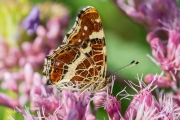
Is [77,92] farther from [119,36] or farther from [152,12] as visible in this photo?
[119,36]

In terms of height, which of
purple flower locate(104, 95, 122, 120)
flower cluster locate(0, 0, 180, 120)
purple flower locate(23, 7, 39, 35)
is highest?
purple flower locate(23, 7, 39, 35)

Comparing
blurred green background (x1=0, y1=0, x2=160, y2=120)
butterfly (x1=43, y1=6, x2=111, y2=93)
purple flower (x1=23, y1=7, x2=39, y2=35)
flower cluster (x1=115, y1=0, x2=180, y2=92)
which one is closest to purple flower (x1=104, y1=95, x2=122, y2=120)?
butterfly (x1=43, y1=6, x2=111, y2=93)

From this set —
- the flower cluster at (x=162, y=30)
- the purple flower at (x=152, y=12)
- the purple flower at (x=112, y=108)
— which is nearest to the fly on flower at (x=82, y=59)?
the purple flower at (x=112, y=108)

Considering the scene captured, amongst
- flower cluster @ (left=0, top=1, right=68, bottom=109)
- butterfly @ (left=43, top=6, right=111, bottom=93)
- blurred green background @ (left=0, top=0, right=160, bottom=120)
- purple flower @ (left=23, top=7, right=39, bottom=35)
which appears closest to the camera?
butterfly @ (left=43, top=6, right=111, bottom=93)

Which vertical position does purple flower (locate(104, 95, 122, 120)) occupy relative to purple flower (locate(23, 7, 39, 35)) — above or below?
below

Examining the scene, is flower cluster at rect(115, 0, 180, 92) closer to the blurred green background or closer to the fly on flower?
the fly on flower

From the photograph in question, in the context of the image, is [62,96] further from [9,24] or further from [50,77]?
[9,24]
